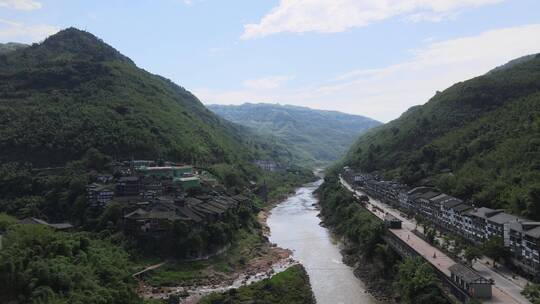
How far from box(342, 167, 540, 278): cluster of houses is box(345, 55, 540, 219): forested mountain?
99.4 inches

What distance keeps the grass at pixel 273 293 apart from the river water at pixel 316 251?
1.44m

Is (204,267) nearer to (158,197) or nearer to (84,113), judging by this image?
(158,197)

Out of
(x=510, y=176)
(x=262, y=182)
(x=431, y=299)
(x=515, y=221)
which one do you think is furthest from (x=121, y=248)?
(x=262, y=182)

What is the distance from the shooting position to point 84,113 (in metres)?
80.7

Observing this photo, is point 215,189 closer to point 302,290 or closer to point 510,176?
point 302,290

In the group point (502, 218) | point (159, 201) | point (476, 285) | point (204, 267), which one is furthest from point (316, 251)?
point (476, 285)

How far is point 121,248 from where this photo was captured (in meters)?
45.9

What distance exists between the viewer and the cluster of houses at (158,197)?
165 ft

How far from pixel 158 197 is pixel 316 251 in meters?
20.2

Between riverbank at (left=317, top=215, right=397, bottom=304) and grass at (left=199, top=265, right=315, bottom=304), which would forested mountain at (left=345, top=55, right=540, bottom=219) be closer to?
riverbank at (left=317, top=215, right=397, bottom=304)

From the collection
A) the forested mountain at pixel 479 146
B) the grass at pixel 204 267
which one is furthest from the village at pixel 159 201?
the forested mountain at pixel 479 146

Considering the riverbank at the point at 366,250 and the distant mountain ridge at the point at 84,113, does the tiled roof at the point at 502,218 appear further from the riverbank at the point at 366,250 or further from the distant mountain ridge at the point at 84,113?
the distant mountain ridge at the point at 84,113

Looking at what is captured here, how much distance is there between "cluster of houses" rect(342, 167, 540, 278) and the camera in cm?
3560

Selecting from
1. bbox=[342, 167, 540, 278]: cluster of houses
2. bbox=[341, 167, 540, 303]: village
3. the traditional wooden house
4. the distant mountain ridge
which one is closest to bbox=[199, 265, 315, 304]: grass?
bbox=[341, 167, 540, 303]: village
